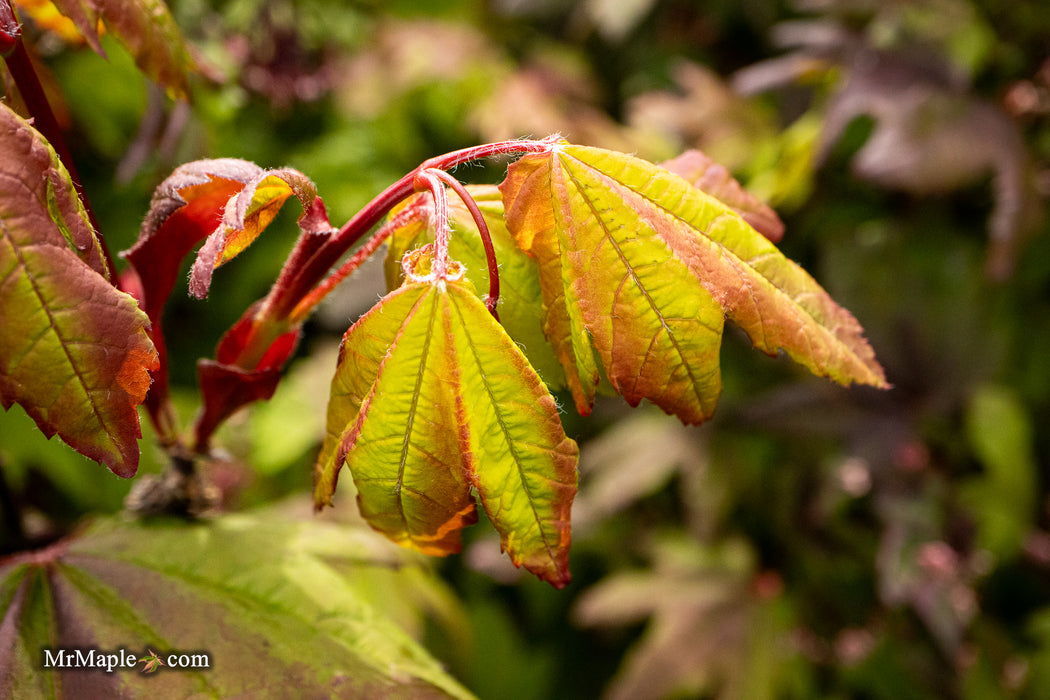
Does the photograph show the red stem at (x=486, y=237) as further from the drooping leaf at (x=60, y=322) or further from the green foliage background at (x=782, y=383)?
the green foliage background at (x=782, y=383)

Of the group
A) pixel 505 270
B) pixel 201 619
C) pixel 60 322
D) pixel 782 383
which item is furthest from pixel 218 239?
pixel 782 383

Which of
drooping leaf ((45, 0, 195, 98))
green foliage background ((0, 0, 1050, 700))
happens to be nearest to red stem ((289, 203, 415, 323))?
drooping leaf ((45, 0, 195, 98))

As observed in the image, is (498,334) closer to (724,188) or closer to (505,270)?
(505,270)

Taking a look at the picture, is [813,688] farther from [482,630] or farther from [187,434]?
[187,434]

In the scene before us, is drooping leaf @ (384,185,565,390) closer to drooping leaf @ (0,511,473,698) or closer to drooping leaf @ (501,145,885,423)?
drooping leaf @ (501,145,885,423)

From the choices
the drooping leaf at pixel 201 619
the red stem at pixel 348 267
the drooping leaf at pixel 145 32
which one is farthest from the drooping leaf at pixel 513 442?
the drooping leaf at pixel 145 32

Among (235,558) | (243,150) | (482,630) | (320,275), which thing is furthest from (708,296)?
(482,630)
